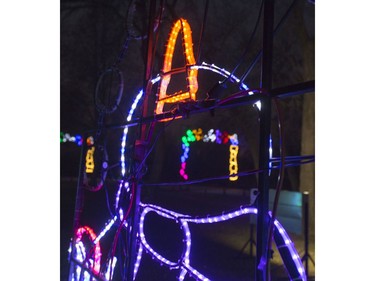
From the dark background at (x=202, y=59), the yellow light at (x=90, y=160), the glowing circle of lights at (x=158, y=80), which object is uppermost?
the dark background at (x=202, y=59)

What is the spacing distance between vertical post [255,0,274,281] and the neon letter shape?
0.67m

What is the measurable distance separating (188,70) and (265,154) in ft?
2.93

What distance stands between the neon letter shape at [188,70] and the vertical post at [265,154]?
0.67m

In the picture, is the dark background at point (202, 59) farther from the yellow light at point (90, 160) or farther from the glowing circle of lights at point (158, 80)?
the glowing circle of lights at point (158, 80)

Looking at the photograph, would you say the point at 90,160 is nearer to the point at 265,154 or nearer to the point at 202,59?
the point at 265,154

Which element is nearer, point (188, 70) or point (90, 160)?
point (188, 70)

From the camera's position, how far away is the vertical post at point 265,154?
5.23 ft

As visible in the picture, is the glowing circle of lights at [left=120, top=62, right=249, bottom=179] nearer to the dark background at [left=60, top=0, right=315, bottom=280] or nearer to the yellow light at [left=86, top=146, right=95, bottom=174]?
the yellow light at [left=86, top=146, right=95, bottom=174]

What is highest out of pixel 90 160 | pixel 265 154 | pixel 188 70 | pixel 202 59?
pixel 202 59

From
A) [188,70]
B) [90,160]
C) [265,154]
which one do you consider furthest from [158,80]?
[90,160]

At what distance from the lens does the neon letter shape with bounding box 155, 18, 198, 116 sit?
2355 mm

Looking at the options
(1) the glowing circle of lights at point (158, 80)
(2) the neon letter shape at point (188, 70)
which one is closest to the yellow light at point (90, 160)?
(1) the glowing circle of lights at point (158, 80)

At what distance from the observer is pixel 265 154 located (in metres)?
1.70
